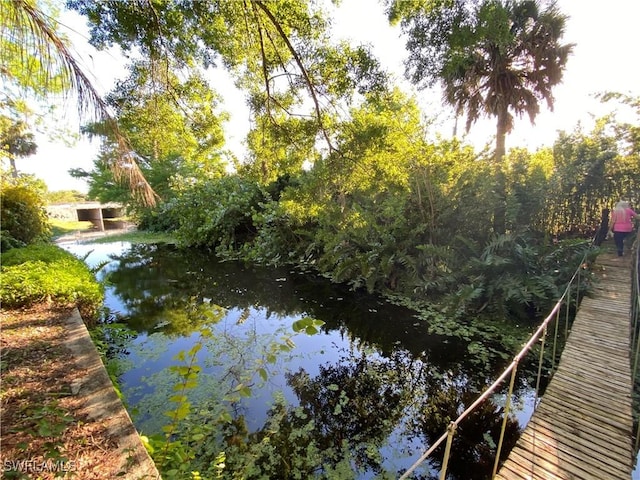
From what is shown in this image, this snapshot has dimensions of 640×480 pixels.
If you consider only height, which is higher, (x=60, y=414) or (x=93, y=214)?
(x=93, y=214)

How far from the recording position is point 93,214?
29.8 metres

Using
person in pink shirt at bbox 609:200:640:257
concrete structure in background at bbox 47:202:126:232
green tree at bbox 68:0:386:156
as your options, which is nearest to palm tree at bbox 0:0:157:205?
green tree at bbox 68:0:386:156

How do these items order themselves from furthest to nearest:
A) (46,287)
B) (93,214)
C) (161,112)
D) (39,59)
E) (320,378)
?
(93,214) < (46,287) < (161,112) < (320,378) < (39,59)

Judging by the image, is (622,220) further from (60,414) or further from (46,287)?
(46,287)

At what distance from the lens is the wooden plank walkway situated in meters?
2.12

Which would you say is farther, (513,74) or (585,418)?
(513,74)

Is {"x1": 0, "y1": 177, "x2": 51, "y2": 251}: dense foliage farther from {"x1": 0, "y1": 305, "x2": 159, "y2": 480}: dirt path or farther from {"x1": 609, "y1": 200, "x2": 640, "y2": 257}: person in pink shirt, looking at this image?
{"x1": 609, "y1": 200, "x2": 640, "y2": 257}: person in pink shirt

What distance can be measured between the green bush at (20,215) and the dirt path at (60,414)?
288 inches

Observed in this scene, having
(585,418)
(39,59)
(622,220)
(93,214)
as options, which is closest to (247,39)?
(39,59)

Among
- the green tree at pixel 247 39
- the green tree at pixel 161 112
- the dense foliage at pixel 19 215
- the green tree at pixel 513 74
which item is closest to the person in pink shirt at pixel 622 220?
the green tree at pixel 513 74

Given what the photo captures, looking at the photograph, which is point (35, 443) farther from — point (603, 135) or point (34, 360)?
point (603, 135)

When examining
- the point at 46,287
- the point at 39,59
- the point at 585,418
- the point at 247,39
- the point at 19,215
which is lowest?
the point at 585,418

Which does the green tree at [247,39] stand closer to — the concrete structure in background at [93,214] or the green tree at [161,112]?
the green tree at [161,112]

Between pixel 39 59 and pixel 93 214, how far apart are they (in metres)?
34.7
